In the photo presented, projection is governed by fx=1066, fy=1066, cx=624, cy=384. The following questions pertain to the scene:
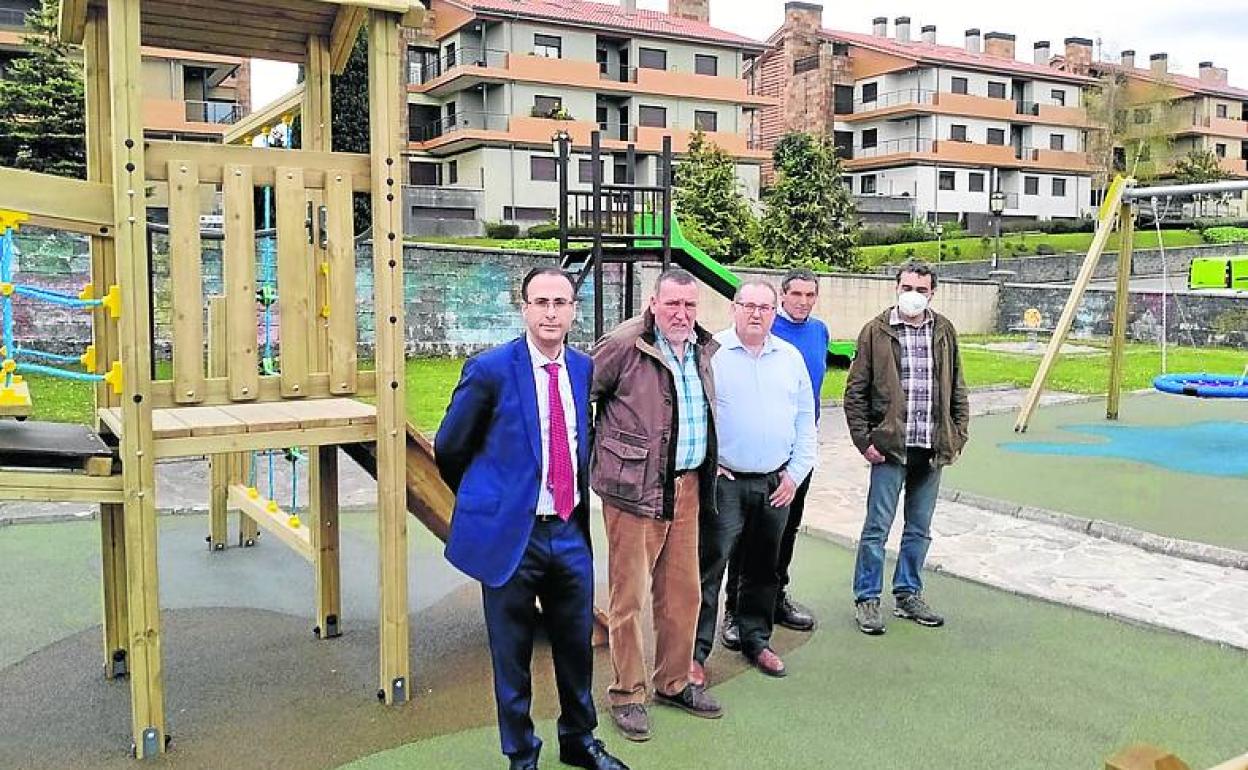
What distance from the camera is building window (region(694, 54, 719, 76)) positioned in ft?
128

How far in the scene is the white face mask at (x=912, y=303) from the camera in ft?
16.5

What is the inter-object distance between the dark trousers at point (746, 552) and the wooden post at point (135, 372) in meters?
2.10

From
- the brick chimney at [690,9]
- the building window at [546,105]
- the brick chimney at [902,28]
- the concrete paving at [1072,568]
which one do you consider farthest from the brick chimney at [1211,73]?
the concrete paving at [1072,568]

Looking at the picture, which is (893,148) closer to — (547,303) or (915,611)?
(915,611)

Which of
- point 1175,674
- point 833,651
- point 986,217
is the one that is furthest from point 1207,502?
point 986,217

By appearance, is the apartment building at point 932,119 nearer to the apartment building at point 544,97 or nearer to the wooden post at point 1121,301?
the apartment building at point 544,97

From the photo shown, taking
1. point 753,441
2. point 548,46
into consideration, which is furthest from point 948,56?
point 753,441

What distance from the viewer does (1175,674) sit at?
181 inches

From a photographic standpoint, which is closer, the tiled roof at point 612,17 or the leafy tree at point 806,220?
the leafy tree at point 806,220

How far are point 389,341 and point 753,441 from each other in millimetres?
1526

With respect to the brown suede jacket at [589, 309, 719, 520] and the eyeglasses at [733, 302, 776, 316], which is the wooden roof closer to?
the brown suede jacket at [589, 309, 719, 520]

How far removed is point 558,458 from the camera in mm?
3559

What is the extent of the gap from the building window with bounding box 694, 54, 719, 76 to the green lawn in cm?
964

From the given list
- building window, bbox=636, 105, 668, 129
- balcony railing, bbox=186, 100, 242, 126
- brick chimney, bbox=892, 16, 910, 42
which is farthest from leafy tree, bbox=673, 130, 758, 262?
brick chimney, bbox=892, 16, 910, 42
